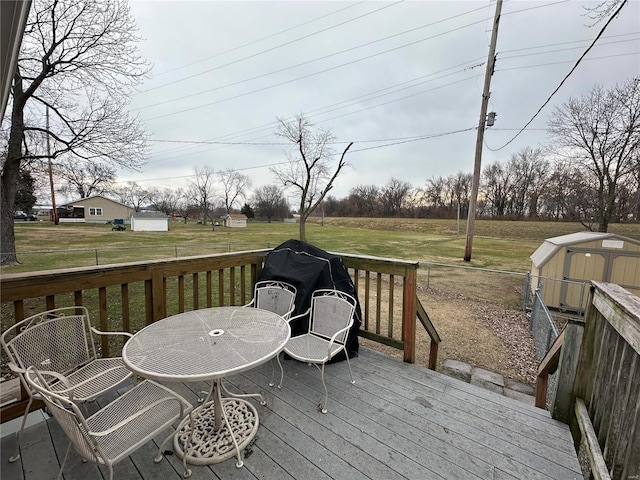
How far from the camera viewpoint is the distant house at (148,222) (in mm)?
29266

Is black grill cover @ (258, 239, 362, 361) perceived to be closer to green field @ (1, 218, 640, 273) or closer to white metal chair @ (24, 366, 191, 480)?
white metal chair @ (24, 366, 191, 480)

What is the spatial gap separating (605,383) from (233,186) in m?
42.3

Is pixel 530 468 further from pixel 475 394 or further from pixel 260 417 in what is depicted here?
pixel 260 417

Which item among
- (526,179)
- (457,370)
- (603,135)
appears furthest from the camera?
(526,179)

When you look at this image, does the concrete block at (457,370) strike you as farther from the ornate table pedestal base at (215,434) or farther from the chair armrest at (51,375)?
the chair armrest at (51,375)

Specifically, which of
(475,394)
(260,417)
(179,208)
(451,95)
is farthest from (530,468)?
(179,208)

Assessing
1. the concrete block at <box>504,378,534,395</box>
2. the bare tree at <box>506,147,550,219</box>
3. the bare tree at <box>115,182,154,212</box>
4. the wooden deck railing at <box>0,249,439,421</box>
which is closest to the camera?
the wooden deck railing at <box>0,249,439,421</box>

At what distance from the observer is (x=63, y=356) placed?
1676mm

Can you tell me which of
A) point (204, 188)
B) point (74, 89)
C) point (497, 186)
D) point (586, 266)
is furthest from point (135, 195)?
point (497, 186)

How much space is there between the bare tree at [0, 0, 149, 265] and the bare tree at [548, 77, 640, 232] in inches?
643

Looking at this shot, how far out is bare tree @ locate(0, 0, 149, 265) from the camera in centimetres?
797

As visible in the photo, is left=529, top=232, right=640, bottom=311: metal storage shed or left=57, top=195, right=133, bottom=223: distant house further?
left=57, top=195, right=133, bottom=223: distant house

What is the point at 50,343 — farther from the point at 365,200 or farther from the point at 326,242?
the point at 365,200

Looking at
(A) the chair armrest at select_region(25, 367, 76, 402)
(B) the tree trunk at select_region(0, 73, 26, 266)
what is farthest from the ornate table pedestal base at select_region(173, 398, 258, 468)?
(B) the tree trunk at select_region(0, 73, 26, 266)
